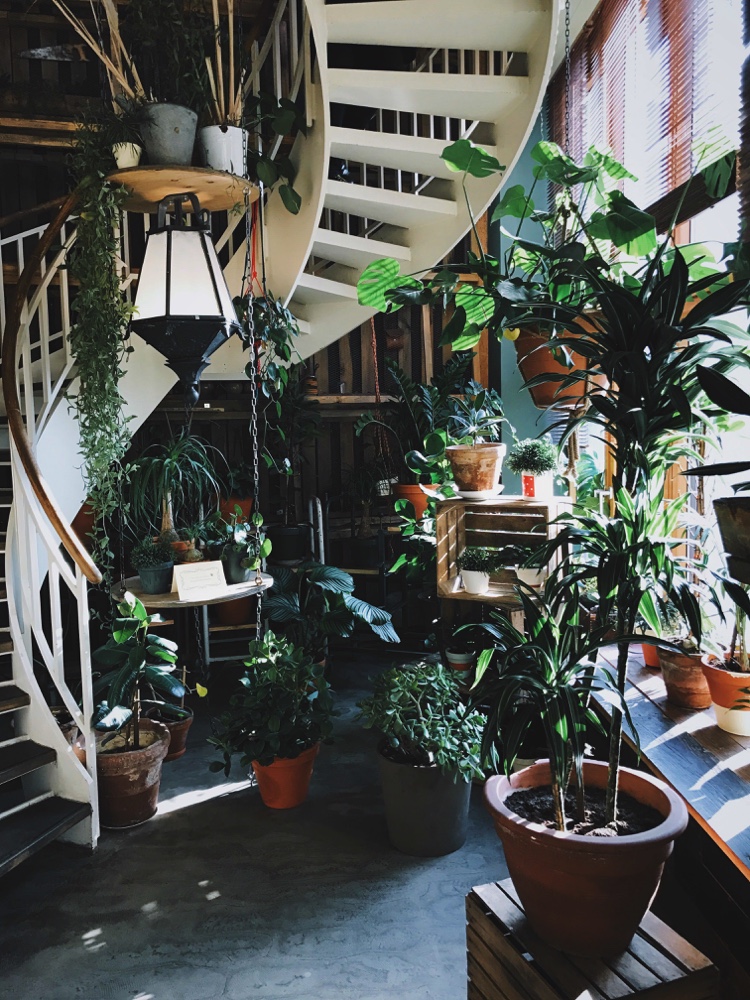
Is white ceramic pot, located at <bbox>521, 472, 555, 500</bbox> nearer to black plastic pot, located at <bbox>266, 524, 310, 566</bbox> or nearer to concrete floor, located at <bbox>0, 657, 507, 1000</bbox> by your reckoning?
concrete floor, located at <bbox>0, 657, 507, 1000</bbox>

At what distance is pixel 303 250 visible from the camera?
3.91 meters

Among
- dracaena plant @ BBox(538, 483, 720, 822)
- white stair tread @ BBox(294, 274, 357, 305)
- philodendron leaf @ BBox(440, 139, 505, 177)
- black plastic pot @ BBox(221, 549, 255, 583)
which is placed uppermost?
white stair tread @ BBox(294, 274, 357, 305)

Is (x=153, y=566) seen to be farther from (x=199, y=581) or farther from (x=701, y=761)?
(x=701, y=761)

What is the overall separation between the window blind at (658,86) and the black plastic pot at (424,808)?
2.23 meters

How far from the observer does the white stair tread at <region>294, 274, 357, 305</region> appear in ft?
13.9

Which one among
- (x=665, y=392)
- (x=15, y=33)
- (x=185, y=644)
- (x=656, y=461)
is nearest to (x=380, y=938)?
(x=656, y=461)

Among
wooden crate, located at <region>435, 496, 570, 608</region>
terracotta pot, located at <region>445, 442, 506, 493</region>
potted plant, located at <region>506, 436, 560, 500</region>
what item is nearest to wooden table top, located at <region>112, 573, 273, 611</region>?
wooden crate, located at <region>435, 496, 570, 608</region>

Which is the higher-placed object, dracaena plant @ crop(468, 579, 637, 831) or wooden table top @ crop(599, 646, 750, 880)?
dracaena plant @ crop(468, 579, 637, 831)

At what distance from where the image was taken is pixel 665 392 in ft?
5.42

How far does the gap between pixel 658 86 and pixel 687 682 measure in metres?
2.50

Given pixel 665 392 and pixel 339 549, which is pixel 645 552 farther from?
pixel 339 549

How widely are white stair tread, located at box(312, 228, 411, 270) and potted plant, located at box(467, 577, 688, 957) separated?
8.69ft

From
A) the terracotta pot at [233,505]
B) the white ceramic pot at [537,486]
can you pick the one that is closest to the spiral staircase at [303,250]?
the terracotta pot at [233,505]

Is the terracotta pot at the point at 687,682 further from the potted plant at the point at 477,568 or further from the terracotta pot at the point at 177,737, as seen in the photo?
the terracotta pot at the point at 177,737
